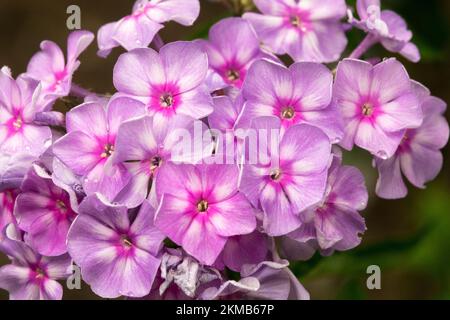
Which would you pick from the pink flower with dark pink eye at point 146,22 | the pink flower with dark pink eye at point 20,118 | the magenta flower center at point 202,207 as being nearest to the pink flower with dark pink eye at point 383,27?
the pink flower with dark pink eye at point 146,22

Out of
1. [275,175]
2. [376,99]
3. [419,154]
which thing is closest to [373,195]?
[419,154]

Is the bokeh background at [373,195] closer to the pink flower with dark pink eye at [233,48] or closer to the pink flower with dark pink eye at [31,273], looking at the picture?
the pink flower with dark pink eye at [233,48]

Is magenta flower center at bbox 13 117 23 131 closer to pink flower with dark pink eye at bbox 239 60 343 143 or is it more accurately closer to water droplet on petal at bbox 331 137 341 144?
pink flower with dark pink eye at bbox 239 60 343 143

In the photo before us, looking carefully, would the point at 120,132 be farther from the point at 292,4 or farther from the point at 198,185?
the point at 292,4

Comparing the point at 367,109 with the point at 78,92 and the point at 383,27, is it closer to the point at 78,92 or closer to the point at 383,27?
the point at 383,27

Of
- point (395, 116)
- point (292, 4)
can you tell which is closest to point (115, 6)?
point (292, 4)

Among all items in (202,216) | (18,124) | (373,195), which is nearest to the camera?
(202,216)
